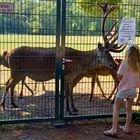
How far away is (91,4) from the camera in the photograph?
711cm

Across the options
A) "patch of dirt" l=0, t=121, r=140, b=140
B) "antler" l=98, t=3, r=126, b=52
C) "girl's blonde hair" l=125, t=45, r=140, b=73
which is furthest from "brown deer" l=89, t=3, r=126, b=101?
"patch of dirt" l=0, t=121, r=140, b=140

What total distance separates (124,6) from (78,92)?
2497 mm

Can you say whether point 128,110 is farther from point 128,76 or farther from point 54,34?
point 54,34

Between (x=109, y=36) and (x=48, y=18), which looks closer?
(x=48, y=18)

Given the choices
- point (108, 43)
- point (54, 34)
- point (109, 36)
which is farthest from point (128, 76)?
point (108, 43)

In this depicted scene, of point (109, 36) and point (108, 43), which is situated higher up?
point (109, 36)

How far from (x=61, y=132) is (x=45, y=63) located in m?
1.44

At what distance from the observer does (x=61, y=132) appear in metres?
6.73

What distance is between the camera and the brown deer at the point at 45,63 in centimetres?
721

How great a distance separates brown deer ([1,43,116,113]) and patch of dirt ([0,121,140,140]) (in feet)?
2.30

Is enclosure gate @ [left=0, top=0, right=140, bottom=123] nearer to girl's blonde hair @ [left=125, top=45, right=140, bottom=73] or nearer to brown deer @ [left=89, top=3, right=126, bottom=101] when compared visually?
brown deer @ [left=89, top=3, right=126, bottom=101]

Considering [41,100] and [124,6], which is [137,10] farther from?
[41,100]

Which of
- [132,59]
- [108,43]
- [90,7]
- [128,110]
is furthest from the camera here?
[108,43]

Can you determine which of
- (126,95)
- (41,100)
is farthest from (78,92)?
(126,95)
